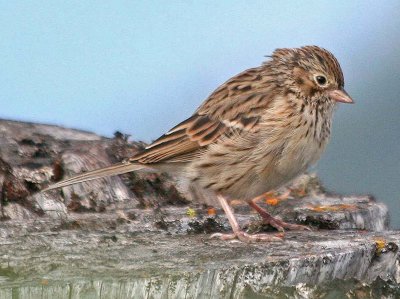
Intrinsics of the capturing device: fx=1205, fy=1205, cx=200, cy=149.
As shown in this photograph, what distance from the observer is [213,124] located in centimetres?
888

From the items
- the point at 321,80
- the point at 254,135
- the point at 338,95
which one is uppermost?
the point at 321,80

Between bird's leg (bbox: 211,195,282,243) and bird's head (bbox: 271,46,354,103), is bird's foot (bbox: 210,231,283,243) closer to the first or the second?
bird's leg (bbox: 211,195,282,243)

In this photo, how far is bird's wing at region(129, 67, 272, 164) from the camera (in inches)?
346

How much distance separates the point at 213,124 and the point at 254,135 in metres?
0.38

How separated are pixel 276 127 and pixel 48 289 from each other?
2.96 metres

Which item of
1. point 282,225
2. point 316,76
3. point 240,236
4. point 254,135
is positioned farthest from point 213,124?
point 240,236

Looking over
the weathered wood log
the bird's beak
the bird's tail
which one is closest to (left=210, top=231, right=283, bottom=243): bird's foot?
the weathered wood log

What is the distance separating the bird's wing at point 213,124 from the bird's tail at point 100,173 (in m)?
0.06

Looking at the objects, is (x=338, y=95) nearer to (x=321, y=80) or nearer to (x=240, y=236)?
→ (x=321, y=80)

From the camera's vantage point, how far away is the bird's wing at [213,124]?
28.9 ft

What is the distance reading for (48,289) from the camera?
6145 mm

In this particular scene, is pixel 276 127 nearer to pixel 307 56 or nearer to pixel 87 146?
pixel 307 56

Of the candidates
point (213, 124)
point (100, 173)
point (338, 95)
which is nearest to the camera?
point (100, 173)

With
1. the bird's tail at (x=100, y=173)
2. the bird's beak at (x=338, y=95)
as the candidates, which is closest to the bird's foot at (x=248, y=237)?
the bird's tail at (x=100, y=173)
